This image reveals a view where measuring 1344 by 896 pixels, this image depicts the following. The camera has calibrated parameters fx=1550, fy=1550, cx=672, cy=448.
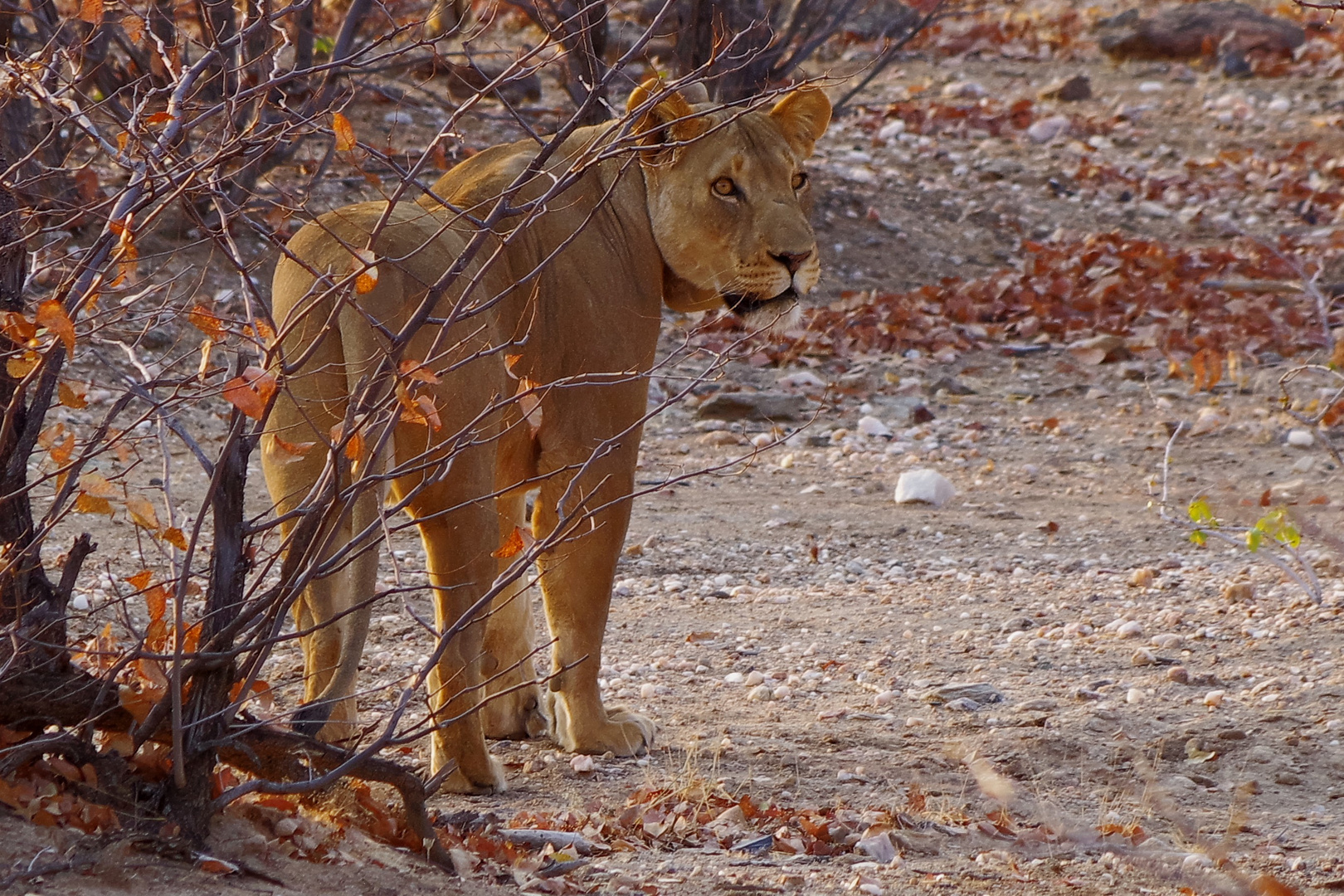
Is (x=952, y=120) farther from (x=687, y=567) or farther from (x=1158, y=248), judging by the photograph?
(x=687, y=567)

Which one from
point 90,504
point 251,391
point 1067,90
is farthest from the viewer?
point 1067,90

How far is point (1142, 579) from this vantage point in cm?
588

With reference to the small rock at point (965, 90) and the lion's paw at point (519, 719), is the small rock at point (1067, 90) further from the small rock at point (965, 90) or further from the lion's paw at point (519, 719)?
the lion's paw at point (519, 719)

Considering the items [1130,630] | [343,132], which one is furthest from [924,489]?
[343,132]

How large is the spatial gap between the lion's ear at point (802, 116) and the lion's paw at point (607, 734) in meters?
1.72

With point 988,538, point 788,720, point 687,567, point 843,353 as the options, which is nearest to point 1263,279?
point 843,353

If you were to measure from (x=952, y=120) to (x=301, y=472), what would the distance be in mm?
12053

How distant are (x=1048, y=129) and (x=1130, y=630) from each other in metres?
10.2

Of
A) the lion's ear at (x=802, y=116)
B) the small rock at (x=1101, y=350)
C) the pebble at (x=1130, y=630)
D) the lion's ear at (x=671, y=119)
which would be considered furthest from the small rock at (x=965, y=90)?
the lion's ear at (x=671, y=119)

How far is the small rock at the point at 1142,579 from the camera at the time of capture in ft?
19.2

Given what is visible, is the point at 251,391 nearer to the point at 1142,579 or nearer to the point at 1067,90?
the point at 1142,579

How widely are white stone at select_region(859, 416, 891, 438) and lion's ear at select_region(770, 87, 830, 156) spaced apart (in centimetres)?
388

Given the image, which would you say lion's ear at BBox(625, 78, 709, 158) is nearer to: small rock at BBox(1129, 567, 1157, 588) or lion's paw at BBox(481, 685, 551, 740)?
lion's paw at BBox(481, 685, 551, 740)

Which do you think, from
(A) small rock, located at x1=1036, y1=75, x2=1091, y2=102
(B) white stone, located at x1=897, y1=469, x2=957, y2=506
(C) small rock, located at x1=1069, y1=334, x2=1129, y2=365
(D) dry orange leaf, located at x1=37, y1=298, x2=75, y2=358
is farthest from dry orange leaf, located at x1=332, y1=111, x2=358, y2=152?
(A) small rock, located at x1=1036, y1=75, x2=1091, y2=102
